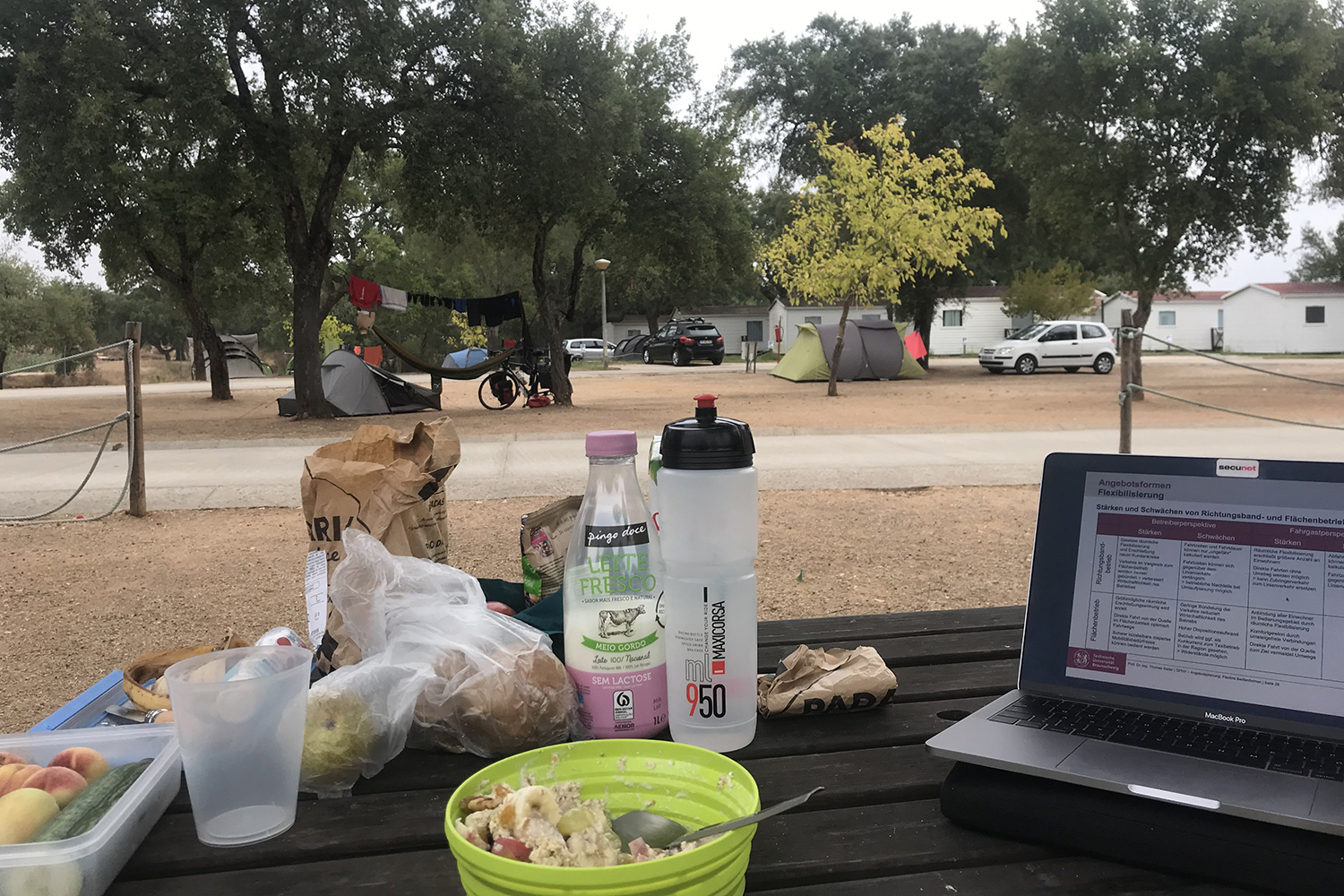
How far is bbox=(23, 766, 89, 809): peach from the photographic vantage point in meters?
1.06

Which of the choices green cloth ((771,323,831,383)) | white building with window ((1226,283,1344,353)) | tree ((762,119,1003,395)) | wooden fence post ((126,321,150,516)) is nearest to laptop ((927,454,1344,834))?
wooden fence post ((126,321,150,516))

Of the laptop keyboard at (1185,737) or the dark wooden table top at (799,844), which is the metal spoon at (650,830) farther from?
the laptop keyboard at (1185,737)

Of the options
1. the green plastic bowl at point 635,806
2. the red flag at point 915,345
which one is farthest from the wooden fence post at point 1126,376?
the red flag at point 915,345

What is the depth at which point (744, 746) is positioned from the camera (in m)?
1.33

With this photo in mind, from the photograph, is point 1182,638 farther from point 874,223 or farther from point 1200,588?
point 874,223

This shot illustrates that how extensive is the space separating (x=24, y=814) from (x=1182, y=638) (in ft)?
4.37

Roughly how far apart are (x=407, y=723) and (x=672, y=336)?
116ft

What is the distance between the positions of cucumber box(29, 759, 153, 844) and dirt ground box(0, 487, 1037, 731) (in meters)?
2.99

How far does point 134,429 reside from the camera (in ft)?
23.1

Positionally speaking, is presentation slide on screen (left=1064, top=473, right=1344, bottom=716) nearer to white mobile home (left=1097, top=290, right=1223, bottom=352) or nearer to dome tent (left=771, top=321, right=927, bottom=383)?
dome tent (left=771, top=321, right=927, bottom=383)

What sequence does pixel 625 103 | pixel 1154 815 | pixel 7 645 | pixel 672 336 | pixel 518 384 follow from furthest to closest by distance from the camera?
pixel 672 336
pixel 518 384
pixel 625 103
pixel 7 645
pixel 1154 815

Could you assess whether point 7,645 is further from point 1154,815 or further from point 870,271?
point 870,271

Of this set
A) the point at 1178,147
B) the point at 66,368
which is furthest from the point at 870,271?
the point at 66,368

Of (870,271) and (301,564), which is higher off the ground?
(870,271)
